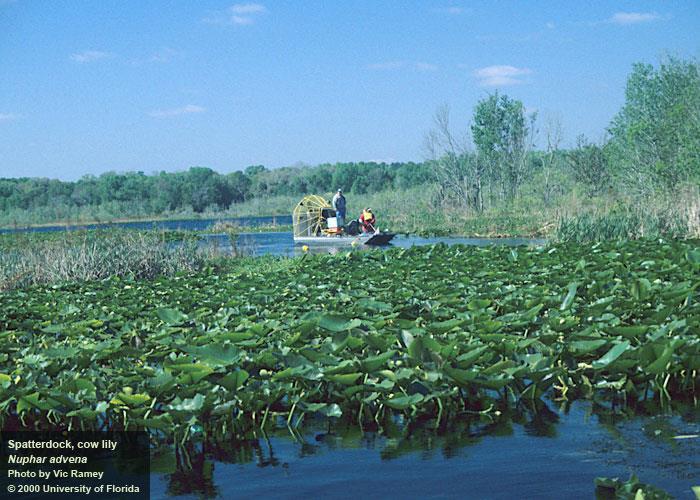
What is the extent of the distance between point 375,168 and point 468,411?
68897mm

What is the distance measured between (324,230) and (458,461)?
60.9 feet

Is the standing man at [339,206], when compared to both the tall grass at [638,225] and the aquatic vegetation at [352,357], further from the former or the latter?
the aquatic vegetation at [352,357]

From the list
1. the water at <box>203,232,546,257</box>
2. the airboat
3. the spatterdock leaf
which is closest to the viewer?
the spatterdock leaf

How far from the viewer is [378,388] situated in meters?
4.14

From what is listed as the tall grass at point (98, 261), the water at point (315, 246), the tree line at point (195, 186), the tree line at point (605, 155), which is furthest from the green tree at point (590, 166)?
the tall grass at point (98, 261)

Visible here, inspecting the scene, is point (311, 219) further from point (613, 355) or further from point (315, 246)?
point (613, 355)

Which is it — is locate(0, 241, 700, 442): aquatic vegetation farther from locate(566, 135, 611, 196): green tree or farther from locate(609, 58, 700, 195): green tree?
locate(566, 135, 611, 196): green tree

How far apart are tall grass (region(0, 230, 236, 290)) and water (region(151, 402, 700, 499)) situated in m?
7.64

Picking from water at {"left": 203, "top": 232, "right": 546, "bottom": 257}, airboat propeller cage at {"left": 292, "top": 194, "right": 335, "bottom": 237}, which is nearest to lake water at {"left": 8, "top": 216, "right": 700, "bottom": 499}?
water at {"left": 203, "top": 232, "right": 546, "bottom": 257}

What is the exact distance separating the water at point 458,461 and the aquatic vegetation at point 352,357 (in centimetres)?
19

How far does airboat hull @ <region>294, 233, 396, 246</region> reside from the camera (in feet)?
66.6
